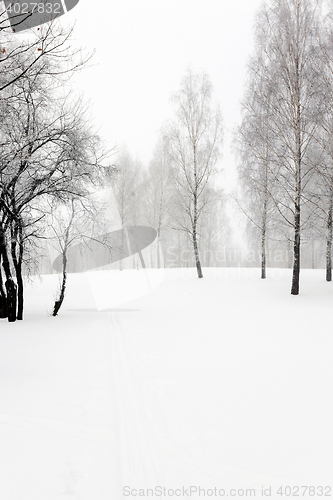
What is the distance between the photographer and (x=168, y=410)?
3209 millimetres

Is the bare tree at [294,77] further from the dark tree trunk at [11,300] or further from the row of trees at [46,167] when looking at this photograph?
the dark tree trunk at [11,300]

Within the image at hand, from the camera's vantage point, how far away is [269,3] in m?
11.2

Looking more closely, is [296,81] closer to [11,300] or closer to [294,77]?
[294,77]

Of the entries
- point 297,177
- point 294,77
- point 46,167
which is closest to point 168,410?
point 46,167

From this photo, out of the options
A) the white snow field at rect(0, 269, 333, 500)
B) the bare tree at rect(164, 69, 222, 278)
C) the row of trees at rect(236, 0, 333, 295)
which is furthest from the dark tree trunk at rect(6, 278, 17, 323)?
the bare tree at rect(164, 69, 222, 278)

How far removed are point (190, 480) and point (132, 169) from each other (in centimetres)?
2675

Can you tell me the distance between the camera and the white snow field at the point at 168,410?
7.24ft

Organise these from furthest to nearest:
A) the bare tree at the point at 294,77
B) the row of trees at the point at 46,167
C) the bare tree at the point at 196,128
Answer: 1. the bare tree at the point at 196,128
2. the bare tree at the point at 294,77
3. the row of trees at the point at 46,167

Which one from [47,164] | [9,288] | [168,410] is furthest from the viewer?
[9,288]

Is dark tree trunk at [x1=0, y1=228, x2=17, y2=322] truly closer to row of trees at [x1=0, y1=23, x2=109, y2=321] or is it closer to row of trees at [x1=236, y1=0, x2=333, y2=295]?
row of trees at [x1=0, y1=23, x2=109, y2=321]

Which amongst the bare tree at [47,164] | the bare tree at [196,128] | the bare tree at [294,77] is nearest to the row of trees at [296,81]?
the bare tree at [294,77]

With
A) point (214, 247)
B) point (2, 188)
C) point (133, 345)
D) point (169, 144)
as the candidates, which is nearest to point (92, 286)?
point (169, 144)

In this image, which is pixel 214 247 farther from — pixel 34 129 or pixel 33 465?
pixel 33 465

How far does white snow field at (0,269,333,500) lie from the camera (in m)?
2.21
